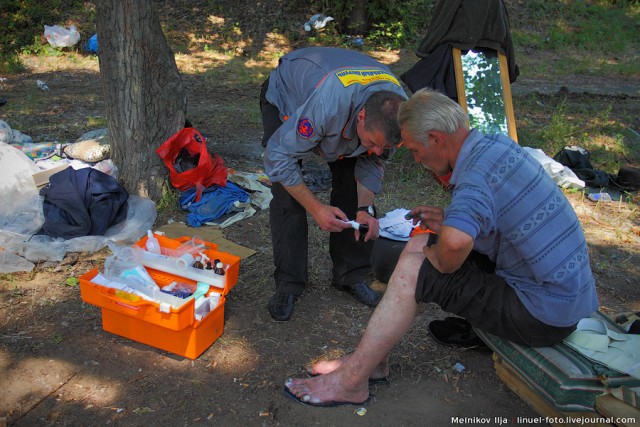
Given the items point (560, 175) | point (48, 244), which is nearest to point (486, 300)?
point (48, 244)

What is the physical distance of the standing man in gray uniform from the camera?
2594 mm

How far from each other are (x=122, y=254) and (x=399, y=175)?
2.97 meters

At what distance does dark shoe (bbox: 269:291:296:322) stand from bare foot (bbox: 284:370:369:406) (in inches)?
25.4

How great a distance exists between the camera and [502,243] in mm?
2100

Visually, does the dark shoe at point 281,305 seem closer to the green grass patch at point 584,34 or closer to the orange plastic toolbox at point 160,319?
the orange plastic toolbox at point 160,319

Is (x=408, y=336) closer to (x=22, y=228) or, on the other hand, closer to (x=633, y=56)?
(x=22, y=228)

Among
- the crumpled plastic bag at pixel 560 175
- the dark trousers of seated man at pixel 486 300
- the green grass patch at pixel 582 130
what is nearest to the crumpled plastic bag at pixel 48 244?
the dark trousers of seated man at pixel 486 300

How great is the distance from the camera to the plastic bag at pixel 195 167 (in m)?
4.38

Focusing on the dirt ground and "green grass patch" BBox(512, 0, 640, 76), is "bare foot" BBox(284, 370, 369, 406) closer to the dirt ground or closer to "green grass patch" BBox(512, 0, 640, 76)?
the dirt ground

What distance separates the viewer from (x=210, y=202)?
172 inches

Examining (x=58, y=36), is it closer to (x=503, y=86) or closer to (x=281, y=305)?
(x=503, y=86)

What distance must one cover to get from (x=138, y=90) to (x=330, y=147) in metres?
2.05

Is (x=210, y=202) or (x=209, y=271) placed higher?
(x=209, y=271)

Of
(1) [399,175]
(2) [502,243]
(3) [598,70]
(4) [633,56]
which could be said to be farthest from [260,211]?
(4) [633,56]
